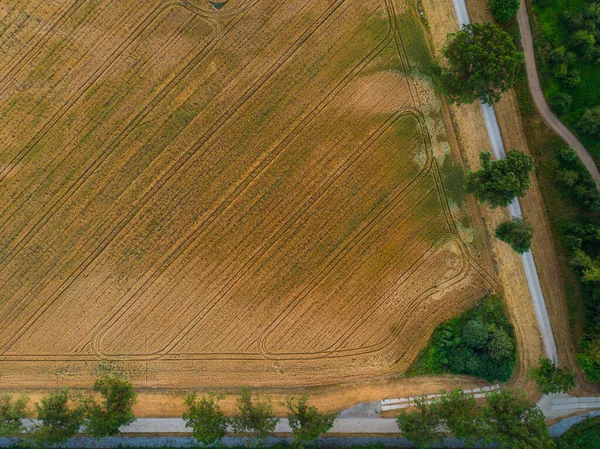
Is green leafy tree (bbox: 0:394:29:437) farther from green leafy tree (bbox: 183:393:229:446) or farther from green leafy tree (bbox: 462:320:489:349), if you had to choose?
green leafy tree (bbox: 462:320:489:349)

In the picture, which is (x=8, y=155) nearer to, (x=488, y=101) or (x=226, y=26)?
(x=226, y=26)

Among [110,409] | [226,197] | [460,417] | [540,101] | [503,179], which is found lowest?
[460,417]

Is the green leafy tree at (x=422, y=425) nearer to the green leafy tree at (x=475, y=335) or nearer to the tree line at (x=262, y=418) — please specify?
the tree line at (x=262, y=418)

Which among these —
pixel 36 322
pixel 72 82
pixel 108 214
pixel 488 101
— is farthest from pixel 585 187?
pixel 36 322

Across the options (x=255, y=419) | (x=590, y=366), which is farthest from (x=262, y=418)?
(x=590, y=366)

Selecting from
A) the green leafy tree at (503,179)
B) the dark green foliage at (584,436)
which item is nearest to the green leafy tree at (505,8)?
the green leafy tree at (503,179)

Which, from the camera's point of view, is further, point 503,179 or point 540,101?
point 540,101

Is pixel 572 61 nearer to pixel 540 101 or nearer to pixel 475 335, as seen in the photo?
pixel 540 101
